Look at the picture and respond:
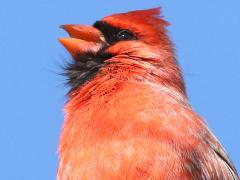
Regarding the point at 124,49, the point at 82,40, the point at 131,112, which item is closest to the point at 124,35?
the point at 124,49

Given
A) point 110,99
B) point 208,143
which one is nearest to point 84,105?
point 110,99

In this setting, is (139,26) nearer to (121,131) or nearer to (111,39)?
(111,39)

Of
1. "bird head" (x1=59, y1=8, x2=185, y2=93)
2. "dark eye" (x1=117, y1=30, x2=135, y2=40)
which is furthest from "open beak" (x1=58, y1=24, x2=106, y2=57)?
"dark eye" (x1=117, y1=30, x2=135, y2=40)

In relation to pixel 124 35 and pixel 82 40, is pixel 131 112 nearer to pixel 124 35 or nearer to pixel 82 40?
pixel 124 35

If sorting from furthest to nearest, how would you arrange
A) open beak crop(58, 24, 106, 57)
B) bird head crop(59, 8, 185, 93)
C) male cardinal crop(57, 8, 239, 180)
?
open beak crop(58, 24, 106, 57) < bird head crop(59, 8, 185, 93) < male cardinal crop(57, 8, 239, 180)

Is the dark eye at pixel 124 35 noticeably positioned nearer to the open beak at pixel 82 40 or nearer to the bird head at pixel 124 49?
the bird head at pixel 124 49

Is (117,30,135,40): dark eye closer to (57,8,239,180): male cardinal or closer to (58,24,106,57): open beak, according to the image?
(57,8,239,180): male cardinal

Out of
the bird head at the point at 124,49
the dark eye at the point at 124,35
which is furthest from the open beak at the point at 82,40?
the dark eye at the point at 124,35
